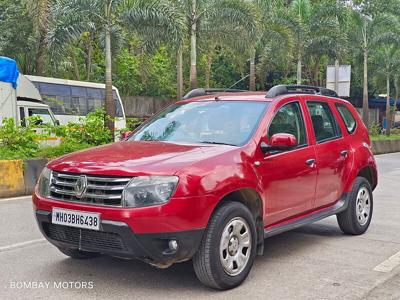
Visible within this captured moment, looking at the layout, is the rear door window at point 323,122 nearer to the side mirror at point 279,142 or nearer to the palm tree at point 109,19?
the side mirror at point 279,142

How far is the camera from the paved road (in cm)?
434

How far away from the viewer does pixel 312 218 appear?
562cm

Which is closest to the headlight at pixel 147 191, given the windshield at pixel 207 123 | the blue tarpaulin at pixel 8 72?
the windshield at pixel 207 123

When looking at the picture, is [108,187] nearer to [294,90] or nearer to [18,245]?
[18,245]

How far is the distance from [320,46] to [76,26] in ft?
44.3

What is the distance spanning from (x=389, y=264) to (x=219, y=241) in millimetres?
2014

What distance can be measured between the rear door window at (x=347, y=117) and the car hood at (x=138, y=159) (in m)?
2.41

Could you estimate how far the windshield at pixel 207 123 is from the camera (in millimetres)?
5020

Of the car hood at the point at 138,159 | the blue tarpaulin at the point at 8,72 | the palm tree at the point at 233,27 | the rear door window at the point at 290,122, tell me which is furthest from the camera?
the palm tree at the point at 233,27

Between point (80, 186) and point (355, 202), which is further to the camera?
point (355, 202)

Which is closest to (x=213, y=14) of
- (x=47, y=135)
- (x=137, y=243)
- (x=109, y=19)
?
(x=109, y=19)

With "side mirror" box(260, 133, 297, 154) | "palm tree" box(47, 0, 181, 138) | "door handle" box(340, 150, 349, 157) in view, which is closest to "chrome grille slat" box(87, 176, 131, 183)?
"side mirror" box(260, 133, 297, 154)

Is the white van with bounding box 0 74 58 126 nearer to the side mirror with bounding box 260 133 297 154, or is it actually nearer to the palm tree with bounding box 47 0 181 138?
the palm tree with bounding box 47 0 181 138

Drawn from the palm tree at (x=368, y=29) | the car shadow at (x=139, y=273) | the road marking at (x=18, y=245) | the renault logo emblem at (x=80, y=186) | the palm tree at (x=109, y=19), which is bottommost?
the road marking at (x=18, y=245)
